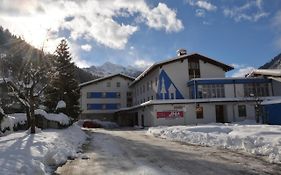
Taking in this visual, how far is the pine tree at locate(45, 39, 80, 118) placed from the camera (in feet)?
127

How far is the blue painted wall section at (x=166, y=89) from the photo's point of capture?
47406mm

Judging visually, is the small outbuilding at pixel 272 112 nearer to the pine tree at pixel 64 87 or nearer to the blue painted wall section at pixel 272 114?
the blue painted wall section at pixel 272 114

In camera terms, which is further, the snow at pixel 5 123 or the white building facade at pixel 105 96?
the white building facade at pixel 105 96

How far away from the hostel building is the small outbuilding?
132 inches

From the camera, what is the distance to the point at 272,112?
36281 millimetres

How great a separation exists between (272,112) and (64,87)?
24218mm

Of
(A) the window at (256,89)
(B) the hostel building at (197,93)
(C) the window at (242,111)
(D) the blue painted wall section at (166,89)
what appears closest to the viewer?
(B) the hostel building at (197,93)

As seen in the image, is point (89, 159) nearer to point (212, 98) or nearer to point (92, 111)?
point (212, 98)

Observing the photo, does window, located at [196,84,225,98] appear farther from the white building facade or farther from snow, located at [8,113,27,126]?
the white building facade

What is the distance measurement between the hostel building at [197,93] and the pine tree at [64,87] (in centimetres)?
972

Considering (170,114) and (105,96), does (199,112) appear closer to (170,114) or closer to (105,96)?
(170,114)

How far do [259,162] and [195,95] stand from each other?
33.9 metres

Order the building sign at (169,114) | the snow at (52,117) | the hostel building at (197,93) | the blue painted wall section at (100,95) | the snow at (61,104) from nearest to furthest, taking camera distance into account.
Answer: the snow at (52,117) → the snow at (61,104) → the building sign at (169,114) → the hostel building at (197,93) → the blue painted wall section at (100,95)

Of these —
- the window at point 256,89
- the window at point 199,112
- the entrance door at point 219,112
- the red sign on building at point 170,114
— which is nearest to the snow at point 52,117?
the red sign on building at point 170,114
